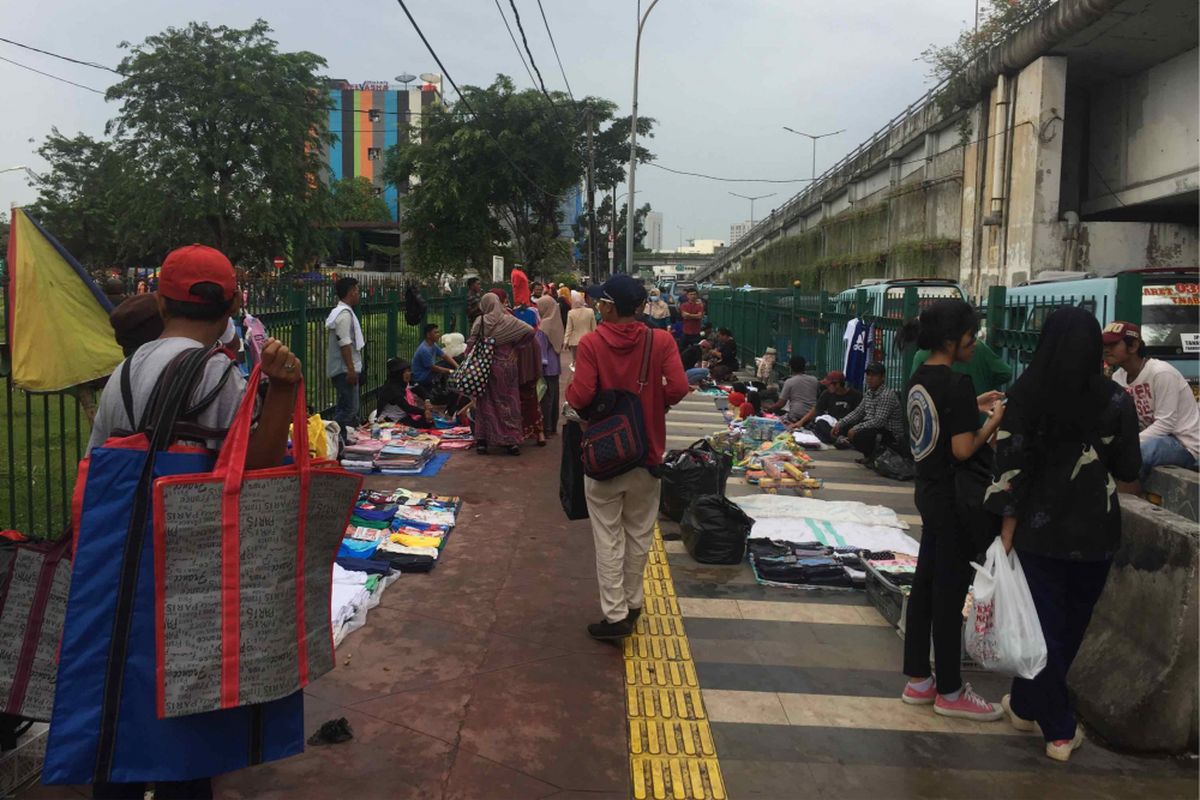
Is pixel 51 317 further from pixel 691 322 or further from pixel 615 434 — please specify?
pixel 691 322

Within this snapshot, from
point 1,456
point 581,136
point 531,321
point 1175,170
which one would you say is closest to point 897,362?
point 531,321

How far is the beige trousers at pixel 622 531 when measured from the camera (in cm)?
469

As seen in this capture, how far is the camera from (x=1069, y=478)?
3516mm

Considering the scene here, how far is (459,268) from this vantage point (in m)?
38.2

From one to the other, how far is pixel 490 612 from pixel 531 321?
731 centimetres

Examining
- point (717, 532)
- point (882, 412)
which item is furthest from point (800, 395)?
point (717, 532)

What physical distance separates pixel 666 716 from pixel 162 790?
2188mm

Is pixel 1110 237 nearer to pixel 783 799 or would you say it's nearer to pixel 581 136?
pixel 783 799

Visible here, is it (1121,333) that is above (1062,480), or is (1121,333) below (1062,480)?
above

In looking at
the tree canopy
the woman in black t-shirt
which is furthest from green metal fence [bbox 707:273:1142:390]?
the tree canopy

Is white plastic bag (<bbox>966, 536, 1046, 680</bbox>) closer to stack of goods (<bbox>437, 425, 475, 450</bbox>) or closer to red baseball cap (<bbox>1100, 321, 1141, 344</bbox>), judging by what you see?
red baseball cap (<bbox>1100, 321, 1141, 344</bbox>)

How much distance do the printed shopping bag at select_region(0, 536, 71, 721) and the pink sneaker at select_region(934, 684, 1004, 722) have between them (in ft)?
10.9

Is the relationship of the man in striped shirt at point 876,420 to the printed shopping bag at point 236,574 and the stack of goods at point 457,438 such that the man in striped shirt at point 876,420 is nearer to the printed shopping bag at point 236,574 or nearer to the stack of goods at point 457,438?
the stack of goods at point 457,438

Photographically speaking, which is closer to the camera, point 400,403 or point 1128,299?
point 1128,299
